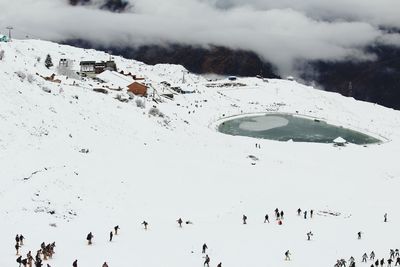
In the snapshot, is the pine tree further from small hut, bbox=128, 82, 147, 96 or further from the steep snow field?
the steep snow field

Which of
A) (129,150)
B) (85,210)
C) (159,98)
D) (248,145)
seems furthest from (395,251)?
(159,98)

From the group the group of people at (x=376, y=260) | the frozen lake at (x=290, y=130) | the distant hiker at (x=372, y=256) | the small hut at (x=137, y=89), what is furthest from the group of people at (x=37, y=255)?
the small hut at (x=137, y=89)

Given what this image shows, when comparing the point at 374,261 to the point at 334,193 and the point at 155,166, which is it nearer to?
the point at 334,193

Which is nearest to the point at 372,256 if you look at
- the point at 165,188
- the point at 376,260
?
the point at 376,260

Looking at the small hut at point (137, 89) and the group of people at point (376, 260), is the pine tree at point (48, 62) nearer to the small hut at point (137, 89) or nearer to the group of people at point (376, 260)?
the small hut at point (137, 89)

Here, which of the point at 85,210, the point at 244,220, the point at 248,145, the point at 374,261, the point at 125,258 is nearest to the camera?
the point at 125,258

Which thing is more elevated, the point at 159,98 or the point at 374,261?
the point at 159,98
